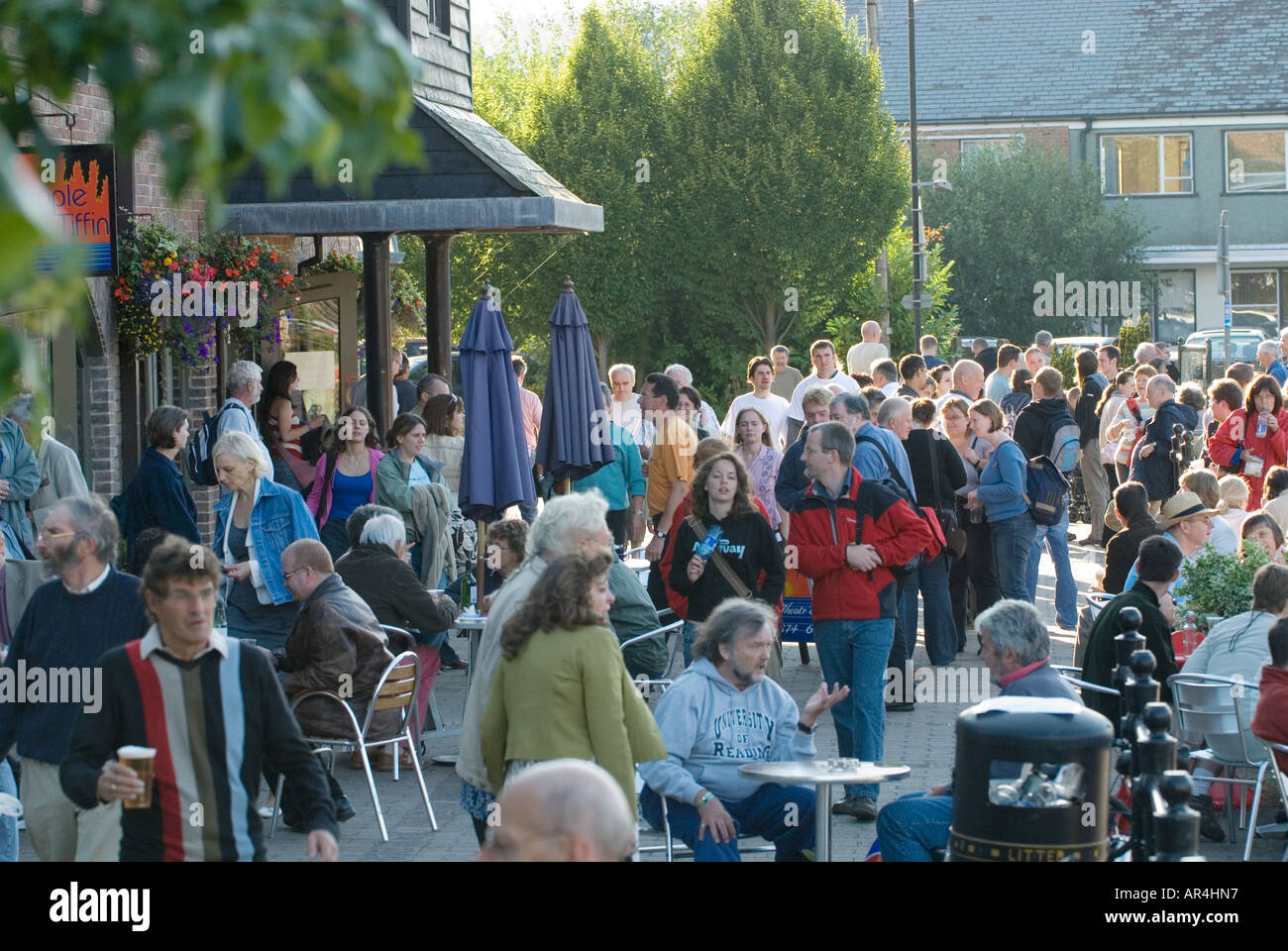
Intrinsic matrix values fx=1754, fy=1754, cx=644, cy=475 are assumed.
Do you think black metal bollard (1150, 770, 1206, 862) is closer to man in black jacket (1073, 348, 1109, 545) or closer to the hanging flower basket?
the hanging flower basket

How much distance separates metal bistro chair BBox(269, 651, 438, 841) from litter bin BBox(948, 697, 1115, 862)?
316cm

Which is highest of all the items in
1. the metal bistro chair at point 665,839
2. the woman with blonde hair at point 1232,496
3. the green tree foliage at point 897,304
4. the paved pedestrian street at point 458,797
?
the green tree foliage at point 897,304

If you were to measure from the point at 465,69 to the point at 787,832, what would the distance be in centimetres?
1296

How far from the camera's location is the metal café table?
6129 mm

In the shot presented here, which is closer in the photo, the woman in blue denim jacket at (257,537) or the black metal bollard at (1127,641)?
the black metal bollard at (1127,641)

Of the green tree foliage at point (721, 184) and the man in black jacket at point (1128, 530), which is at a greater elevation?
the green tree foliage at point (721, 184)

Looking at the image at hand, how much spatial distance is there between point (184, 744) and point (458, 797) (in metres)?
4.34

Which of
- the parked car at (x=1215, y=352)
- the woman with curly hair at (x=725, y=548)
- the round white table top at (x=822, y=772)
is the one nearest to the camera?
the round white table top at (x=822, y=772)

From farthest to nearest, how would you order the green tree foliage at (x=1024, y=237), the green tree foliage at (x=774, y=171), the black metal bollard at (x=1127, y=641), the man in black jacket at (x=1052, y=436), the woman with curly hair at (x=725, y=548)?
the green tree foliage at (x=1024, y=237) → the green tree foliage at (x=774, y=171) → the man in black jacket at (x=1052, y=436) → the woman with curly hair at (x=725, y=548) → the black metal bollard at (x=1127, y=641)

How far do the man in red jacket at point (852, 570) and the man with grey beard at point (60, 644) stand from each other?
3380mm

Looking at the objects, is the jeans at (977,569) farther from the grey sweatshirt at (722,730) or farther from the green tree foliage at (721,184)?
the green tree foliage at (721,184)

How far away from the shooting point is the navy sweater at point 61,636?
228 inches

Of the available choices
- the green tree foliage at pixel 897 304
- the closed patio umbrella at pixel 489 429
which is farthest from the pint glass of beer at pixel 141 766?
the green tree foliage at pixel 897 304

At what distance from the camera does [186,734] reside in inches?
186
